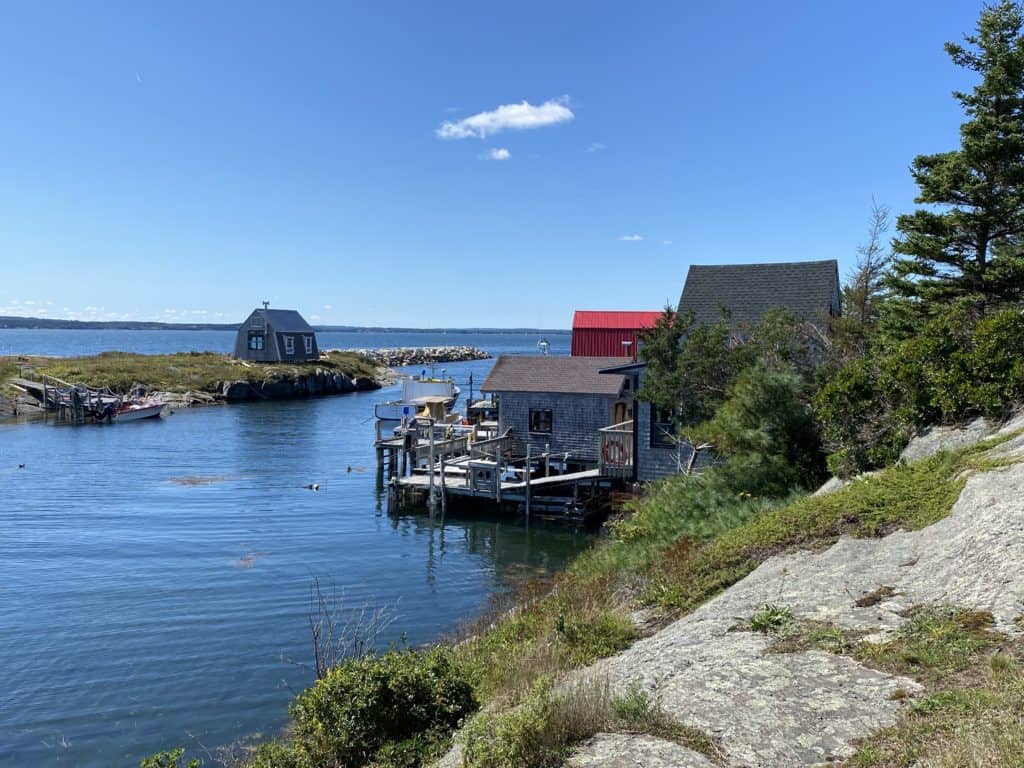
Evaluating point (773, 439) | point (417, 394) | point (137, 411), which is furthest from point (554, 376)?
point (137, 411)

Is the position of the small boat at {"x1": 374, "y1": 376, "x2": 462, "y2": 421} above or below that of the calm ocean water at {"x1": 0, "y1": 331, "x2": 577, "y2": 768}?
above

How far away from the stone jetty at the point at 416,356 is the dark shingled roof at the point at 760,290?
9449cm

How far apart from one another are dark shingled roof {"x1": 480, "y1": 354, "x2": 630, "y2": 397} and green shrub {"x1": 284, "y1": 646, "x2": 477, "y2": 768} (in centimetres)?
2363

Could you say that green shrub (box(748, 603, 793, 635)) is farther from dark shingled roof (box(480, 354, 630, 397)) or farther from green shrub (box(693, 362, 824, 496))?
dark shingled roof (box(480, 354, 630, 397))

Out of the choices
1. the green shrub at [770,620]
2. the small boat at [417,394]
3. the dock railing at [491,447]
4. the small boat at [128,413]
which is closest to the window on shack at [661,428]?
the dock railing at [491,447]

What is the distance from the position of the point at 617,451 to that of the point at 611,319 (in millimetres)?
13111

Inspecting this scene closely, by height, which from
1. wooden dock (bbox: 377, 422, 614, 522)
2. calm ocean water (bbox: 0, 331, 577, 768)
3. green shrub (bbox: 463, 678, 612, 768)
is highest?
green shrub (bbox: 463, 678, 612, 768)

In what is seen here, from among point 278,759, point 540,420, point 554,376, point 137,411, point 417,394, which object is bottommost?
point 278,759

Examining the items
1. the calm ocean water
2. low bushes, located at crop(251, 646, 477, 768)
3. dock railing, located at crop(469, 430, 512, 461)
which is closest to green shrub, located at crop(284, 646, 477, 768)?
low bushes, located at crop(251, 646, 477, 768)

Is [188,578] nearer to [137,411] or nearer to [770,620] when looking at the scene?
[770,620]

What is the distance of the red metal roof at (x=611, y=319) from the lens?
1560 inches

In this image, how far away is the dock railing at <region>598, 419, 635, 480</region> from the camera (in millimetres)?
29047

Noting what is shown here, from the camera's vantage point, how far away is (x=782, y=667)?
6.62m

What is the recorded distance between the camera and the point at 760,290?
96.3ft
